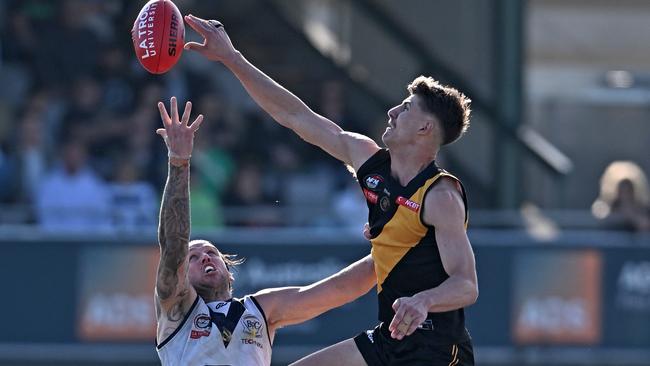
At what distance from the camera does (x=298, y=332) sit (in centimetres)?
1271

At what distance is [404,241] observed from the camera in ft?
20.8

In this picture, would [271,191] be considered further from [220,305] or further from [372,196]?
[372,196]

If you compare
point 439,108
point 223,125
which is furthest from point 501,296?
point 439,108

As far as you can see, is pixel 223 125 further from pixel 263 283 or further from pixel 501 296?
pixel 501 296

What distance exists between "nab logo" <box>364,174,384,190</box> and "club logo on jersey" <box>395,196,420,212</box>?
6.3 inches

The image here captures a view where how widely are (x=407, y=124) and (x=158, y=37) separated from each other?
120 centimetres

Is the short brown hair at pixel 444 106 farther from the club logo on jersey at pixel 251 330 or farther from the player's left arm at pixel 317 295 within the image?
the club logo on jersey at pixel 251 330

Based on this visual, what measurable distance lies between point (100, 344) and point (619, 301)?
4.64m

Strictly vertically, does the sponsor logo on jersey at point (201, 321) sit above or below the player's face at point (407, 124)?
below

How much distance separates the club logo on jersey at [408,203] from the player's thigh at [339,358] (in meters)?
0.85

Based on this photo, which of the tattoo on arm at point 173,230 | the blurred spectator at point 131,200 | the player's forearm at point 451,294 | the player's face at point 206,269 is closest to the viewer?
the player's forearm at point 451,294

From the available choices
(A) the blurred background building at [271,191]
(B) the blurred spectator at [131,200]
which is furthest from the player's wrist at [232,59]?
(B) the blurred spectator at [131,200]

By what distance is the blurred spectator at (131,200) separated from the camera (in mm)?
12391

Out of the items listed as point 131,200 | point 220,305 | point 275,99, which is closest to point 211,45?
point 275,99
